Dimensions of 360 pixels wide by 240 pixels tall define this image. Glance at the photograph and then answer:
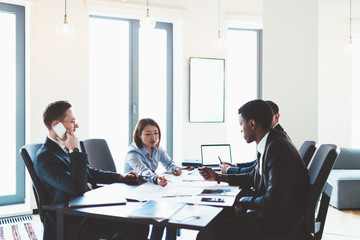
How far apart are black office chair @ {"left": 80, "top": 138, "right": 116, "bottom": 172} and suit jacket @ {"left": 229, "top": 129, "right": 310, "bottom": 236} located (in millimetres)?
1408

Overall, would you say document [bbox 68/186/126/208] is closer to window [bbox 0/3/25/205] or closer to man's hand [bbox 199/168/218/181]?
man's hand [bbox 199/168/218/181]

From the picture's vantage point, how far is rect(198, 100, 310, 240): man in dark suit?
1.68 meters

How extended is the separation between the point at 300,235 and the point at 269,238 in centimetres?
19

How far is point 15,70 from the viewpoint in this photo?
400 centimetres

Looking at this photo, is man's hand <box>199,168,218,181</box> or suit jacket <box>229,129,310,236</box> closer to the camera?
suit jacket <box>229,129,310,236</box>

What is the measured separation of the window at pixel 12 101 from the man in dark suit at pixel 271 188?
3020mm

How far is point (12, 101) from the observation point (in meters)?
4.03

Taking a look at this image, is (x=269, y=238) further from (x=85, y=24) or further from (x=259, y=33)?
(x=259, y=33)

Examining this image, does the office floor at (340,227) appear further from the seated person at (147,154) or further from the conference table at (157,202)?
the conference table at (157,202)

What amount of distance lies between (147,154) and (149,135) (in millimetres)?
162

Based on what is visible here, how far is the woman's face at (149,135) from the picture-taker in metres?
2.73

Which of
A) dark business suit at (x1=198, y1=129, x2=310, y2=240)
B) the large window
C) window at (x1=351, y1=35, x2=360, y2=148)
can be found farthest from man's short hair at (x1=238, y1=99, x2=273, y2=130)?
window at (x1=351, y1=35, x2=360, y2=148)

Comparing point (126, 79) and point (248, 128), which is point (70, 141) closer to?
point (248, 128)

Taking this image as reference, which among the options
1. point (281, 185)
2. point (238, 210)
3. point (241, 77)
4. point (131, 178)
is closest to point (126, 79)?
point (241, 77)
